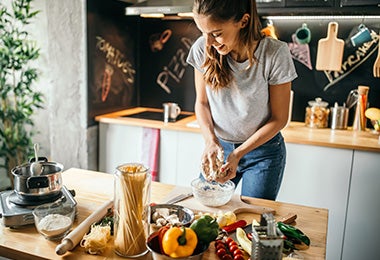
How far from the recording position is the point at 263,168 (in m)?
1.55

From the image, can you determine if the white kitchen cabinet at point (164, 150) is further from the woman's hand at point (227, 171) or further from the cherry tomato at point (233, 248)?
the cherry tomato at point (233, 248)

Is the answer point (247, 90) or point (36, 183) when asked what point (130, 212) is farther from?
point (247, 90)

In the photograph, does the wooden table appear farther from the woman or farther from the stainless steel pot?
the woman

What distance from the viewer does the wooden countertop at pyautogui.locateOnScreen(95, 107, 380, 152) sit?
2037mm

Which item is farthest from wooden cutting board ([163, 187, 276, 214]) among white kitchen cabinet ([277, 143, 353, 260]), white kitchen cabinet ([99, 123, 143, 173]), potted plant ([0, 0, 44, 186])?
potted plant ([0, 0, 44, 186])

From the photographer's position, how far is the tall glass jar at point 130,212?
96 cm

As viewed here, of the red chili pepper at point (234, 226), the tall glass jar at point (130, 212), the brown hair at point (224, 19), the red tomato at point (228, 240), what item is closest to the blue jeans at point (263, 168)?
the brown hair at point (224, 19)

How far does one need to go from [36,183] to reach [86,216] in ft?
0.60

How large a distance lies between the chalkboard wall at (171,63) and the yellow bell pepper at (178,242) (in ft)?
5.80

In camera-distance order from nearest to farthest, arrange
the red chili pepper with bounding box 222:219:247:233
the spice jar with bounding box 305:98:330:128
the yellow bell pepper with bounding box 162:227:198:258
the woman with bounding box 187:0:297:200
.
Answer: the yellow bell pepper with bounding box 162:227:198:258
the red chili pepper with bounding box 222:219:247:233
the woman with bounding box 187:0:297:200
the spice jar with bounding box 305:98:330:128

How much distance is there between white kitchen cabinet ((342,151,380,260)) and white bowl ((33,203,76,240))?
157 cm

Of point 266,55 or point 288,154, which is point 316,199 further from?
point 266,55

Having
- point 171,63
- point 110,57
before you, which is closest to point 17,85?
point 110,57

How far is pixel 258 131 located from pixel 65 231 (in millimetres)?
803
